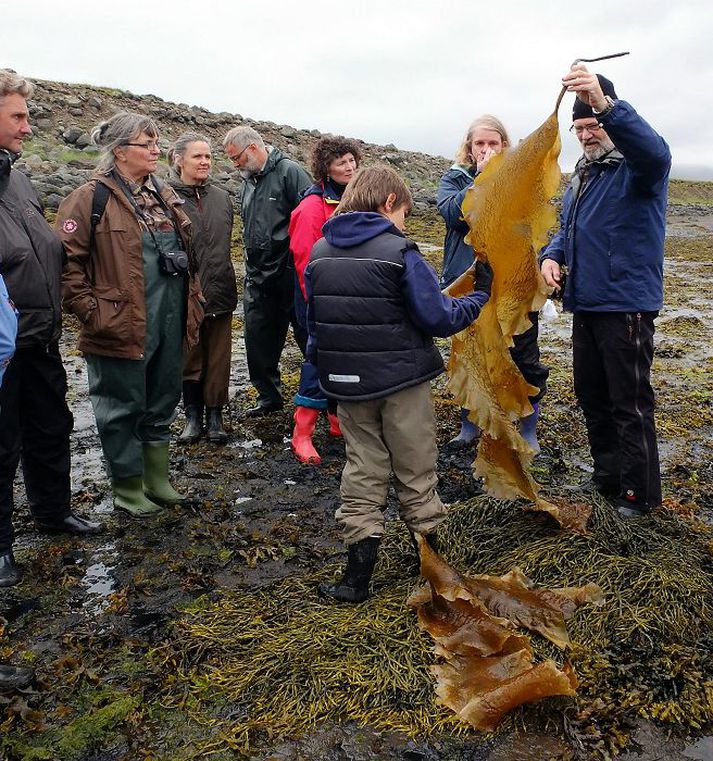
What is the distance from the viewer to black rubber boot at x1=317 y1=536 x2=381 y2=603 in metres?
3.32

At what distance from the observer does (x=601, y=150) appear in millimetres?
3797

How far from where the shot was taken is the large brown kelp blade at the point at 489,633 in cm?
260

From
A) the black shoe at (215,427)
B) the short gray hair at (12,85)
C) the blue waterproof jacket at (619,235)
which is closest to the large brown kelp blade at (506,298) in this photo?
the blue waterproof jacket at (619,235)

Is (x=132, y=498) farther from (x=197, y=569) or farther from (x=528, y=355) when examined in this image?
(x=528, y=355)

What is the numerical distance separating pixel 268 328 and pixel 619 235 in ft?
10.7

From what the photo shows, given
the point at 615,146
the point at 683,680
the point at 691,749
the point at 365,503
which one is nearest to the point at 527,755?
the point at 691,749

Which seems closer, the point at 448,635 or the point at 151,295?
the point at 448,635

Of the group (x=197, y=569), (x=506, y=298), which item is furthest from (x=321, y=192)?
(x=197, y=569)

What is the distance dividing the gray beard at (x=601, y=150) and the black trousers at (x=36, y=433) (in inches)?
124

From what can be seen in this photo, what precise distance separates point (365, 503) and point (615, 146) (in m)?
2.21

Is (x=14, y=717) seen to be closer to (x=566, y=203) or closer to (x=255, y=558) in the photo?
(x=255, y=558)

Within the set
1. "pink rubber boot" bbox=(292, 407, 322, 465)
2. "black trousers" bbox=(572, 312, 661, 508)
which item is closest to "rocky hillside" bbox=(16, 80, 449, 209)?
"pink rubber boot" bbox=(292, 407, 322, 465)

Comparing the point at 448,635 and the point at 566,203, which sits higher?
the point at 566,203

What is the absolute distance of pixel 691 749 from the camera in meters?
2.54
